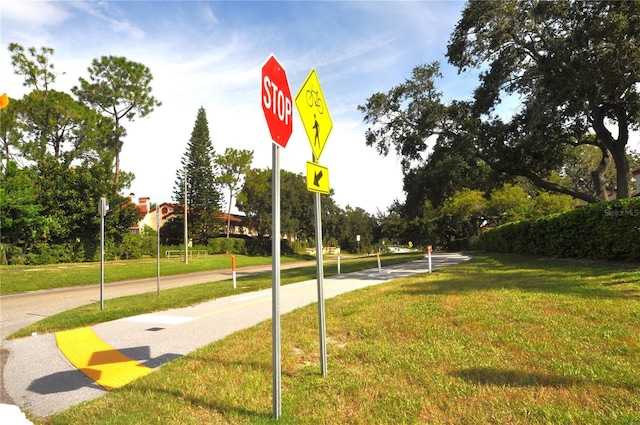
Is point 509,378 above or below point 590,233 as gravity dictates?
below

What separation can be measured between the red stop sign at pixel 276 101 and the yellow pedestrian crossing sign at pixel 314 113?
0.78 ft

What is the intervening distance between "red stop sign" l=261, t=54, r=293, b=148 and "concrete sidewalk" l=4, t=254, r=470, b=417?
3221 millimetres

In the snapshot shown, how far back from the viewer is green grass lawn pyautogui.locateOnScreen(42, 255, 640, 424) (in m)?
3.05

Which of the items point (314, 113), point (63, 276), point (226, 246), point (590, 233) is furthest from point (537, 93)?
point (226, 246)

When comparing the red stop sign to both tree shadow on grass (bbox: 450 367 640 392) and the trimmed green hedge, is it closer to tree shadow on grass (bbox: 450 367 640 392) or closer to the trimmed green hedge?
tree shadow on grass (bbox: 450 367 640 392)

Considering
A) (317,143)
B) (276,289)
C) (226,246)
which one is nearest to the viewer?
(276,289)

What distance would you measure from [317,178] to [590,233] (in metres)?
13.6

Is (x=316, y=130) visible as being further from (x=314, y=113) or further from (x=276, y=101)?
(x=276, y=101)

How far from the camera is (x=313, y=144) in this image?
3994mm

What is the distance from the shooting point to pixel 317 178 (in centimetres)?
389

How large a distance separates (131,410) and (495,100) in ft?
63.9

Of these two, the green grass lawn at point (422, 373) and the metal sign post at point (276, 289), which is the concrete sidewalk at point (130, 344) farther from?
the metal sign post at point (276, 289)

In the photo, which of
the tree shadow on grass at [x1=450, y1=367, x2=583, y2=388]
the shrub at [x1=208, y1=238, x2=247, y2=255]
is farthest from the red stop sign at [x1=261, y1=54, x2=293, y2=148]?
the shrub at [x1=208, y1=238, x2=247, y2=255]

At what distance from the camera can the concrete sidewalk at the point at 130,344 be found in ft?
12.9
